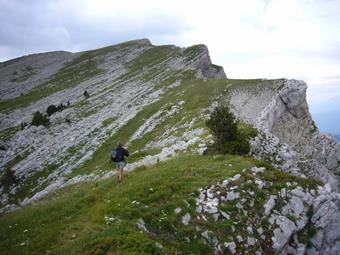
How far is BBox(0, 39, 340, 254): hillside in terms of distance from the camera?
59.3 feet

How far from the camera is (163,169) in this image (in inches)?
979

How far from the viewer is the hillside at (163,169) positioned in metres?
18.1

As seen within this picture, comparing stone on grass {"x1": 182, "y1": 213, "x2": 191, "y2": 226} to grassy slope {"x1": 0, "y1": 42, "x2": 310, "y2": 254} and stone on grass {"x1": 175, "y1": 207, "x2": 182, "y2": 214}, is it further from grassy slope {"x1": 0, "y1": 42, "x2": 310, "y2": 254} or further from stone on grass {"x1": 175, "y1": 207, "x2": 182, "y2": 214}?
stone on grass {"x1": 175, "y1": 207, "x2": 182, "y2": 214}

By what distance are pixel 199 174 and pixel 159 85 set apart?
51.8 metres

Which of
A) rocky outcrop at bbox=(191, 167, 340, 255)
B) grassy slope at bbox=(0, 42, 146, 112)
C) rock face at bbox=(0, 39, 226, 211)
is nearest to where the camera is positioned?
rocky outcrop at bbox=(191, 167, 340, 255)

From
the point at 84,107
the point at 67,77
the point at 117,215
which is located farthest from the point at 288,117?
the point at 67,77

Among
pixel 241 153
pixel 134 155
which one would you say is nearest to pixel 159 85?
pixel 134 155

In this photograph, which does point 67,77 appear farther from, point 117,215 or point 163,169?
point 117,215

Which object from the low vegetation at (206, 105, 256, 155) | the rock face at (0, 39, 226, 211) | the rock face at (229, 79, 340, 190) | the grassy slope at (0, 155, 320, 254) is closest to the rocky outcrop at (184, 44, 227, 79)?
the rock face at (0, 39, 226, 211)

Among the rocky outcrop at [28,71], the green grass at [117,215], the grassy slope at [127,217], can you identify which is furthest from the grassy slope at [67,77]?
the grassy slope at [127,217]

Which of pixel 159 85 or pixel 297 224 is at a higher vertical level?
pixel 159 85

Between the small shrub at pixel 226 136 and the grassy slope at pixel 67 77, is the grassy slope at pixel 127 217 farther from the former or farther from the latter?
the grassy slope at pixel 67 77

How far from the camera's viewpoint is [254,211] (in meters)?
19.8

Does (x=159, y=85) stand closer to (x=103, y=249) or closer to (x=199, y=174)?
(x=199, y=174)
